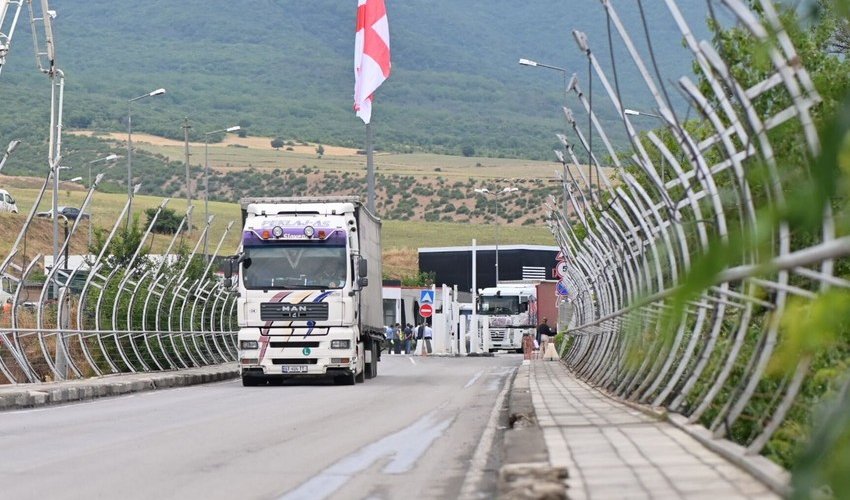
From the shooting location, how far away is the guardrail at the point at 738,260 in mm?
1959

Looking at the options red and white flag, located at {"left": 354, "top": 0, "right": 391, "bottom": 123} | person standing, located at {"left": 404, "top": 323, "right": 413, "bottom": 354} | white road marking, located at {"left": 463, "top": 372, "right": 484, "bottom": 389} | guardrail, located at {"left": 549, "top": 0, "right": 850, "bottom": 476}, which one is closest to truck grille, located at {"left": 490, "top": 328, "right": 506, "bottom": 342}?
person standing, located at {"left": 404, "top": 323, "right": 413, "bottom": 354}

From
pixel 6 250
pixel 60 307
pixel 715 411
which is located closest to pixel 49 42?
pixel 60 307

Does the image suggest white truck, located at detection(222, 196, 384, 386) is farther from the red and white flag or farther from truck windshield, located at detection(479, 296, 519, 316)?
truck windshield, located at detection(479, 296, 519, 316)

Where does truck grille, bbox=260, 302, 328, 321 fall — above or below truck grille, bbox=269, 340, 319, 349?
above

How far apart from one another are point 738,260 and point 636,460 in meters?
7.66

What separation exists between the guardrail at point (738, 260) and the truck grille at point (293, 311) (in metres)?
7.22

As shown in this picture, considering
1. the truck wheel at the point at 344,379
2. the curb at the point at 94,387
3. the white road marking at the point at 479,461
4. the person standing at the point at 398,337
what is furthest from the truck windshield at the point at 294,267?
the person standing at the point at 398,337

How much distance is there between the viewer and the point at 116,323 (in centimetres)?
3112

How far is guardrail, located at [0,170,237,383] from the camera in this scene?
1035 inches

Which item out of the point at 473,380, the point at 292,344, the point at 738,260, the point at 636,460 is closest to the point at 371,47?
the point at 473,380

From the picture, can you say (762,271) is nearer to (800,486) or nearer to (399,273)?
(800,486)

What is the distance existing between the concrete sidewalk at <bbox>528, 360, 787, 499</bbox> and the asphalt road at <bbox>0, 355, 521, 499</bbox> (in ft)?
2.22

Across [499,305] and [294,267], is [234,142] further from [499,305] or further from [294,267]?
[294,267]

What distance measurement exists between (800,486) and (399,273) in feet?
344
